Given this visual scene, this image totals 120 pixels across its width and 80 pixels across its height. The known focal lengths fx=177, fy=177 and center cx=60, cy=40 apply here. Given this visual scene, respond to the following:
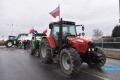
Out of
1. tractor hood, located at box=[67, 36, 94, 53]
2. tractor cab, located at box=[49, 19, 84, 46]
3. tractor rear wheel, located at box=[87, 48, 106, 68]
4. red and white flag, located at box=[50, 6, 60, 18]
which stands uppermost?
red and white flag, located at box=[50, 6, 60, 18]

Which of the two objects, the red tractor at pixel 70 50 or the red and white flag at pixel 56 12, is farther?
the red and white flag at pixel 56 12

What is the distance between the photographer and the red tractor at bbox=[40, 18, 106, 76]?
7645 millimetres

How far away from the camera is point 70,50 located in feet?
25.9

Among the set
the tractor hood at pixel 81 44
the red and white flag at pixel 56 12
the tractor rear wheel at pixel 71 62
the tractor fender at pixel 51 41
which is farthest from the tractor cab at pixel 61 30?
the tractor rear wheel at pixel 71 62

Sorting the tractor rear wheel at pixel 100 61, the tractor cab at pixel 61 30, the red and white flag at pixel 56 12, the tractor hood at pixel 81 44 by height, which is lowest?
the tractor rear wheel at pixel 100 61

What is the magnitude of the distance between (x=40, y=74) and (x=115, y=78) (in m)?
3.26

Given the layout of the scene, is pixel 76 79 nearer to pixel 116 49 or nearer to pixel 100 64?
pixel 100 64

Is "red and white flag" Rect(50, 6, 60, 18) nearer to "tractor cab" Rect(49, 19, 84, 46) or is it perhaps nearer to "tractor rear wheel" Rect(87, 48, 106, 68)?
"tractor cab" Rect(49, 19, 84, 46)

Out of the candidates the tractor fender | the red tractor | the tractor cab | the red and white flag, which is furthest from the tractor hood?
the red and white flag

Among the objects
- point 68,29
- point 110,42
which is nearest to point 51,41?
point 68,29

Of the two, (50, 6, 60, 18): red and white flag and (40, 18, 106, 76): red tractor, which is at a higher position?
(50, 6, 60, 18): red and white flag

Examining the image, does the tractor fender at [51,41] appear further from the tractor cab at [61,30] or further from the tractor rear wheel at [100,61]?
the tractor rear wheel at [100,61]

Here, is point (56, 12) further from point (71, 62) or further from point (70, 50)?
point (71, 62)

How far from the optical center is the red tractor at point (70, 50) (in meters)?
7.64
